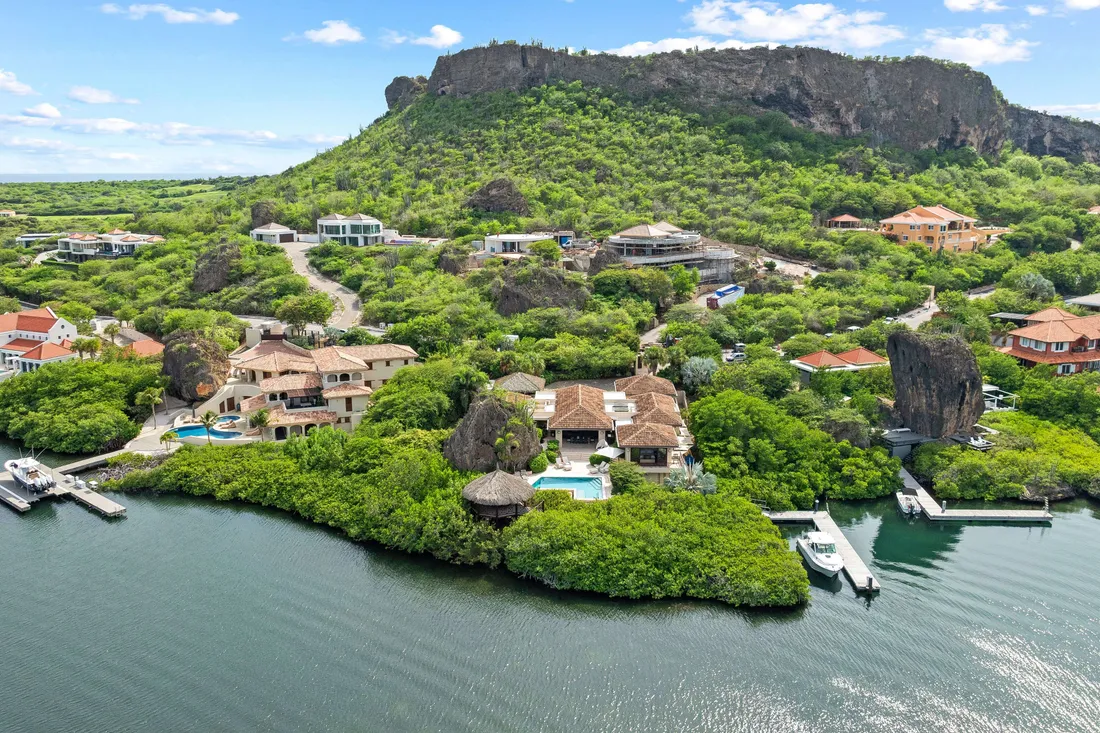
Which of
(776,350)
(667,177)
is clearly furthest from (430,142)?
(776,350)

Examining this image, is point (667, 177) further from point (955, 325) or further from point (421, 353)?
point (421, 353)

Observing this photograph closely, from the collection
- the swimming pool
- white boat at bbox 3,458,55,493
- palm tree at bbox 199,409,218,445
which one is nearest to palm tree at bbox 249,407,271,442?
palm tree at bbox 199,409,218,445

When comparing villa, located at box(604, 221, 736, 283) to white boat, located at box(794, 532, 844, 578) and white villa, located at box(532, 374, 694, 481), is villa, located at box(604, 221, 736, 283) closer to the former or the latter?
white villa, located at box(532, 374, 694, 481)

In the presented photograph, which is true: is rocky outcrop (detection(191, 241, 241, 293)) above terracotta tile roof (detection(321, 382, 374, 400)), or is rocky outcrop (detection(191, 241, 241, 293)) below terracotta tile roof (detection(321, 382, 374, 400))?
above

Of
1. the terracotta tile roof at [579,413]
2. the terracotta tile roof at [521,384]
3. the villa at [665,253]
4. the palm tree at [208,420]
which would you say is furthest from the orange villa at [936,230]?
the palm tree at [208,420]

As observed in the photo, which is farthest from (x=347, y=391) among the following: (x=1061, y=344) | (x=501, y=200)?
(x=501, y=200)

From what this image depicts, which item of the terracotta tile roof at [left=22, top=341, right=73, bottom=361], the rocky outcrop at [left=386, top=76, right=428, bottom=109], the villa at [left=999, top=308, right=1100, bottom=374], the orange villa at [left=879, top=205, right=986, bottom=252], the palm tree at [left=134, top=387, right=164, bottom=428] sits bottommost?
the palm tree at [left=134, top=387, right=164, bottom=428]

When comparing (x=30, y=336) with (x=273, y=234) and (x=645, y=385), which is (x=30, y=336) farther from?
(x=645, y=385)
